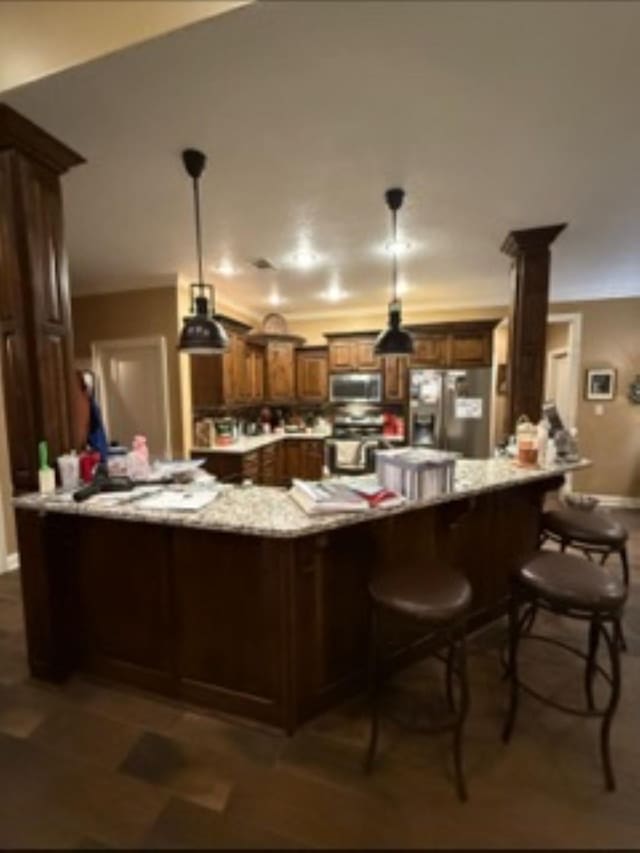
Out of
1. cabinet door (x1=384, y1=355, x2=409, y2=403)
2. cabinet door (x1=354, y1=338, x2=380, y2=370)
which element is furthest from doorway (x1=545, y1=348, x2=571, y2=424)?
cabinet door (x1=354, y1=338, x2=380, y2=370)

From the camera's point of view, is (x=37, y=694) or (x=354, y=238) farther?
(x=354, y=238)

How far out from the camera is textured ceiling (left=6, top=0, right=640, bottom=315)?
1.46m

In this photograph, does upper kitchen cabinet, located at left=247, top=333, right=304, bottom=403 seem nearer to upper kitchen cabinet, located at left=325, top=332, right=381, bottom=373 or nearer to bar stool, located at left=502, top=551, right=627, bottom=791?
upper kitchen cabinet, located at left=325, top=332, right=381, bottom=373

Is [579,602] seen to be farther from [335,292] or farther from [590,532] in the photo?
[335,292]

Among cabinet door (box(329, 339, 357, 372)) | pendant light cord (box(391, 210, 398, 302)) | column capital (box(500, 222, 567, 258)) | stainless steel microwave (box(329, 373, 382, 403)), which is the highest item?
pendant light cord (box(391, 210, 398, 302))

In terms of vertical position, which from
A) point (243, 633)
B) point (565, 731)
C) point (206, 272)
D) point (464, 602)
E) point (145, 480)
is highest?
point (206, 272)

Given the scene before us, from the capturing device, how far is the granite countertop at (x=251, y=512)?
5.44 ft

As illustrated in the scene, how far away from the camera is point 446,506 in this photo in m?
2.28

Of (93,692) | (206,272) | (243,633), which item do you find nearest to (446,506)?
(243,633)

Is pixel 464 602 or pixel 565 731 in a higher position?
pixel 464 602

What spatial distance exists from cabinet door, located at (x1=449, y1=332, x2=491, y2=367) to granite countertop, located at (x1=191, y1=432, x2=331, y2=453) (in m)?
2.00

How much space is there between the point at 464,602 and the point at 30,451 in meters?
2.09

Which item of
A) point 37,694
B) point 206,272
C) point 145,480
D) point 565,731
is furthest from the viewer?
point 206,272

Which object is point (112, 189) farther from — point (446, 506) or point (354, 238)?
point (446, 506)
